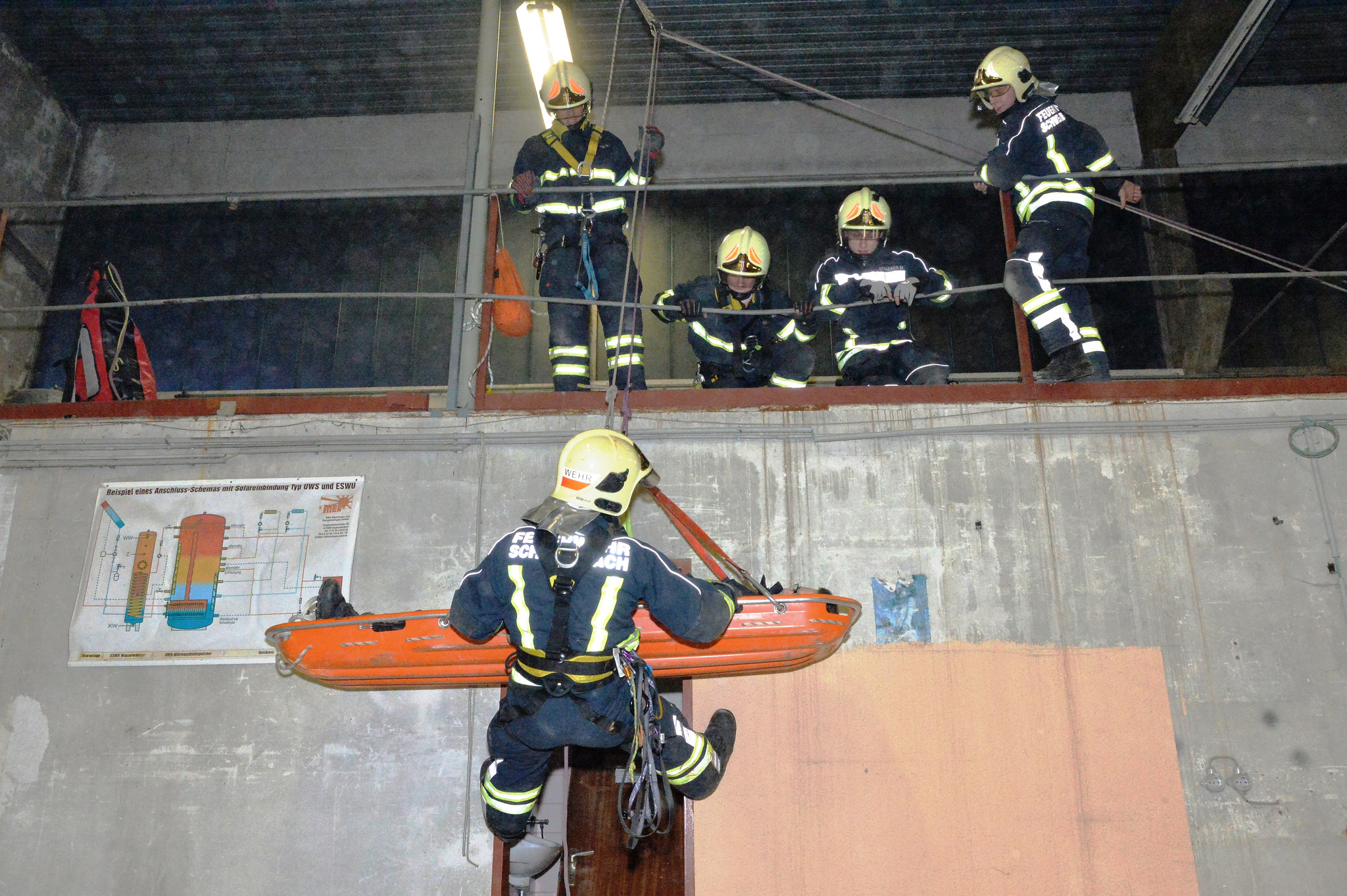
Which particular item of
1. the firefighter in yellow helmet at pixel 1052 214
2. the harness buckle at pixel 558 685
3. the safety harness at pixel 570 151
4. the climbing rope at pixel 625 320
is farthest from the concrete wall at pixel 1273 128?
the harness buckle at pixel 558 685

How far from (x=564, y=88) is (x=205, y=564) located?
313 cm

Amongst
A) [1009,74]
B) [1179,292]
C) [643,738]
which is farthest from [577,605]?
[1179,292]

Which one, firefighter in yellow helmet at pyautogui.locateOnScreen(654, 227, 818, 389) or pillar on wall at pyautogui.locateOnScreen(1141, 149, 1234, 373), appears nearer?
firefighter in yellow helmet at pyautogui.locateOnScreen(654, 227, 818, 389)

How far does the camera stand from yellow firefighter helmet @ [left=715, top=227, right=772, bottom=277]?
17.0 ft

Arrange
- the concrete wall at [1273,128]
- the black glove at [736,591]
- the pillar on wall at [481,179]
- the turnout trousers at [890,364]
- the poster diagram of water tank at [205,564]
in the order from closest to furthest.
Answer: the black glove at [736,591] → the poster diagram of water tank at [205,564] → the pillar on wall at [481,179] → the turnout trousers at [890,364] → the concrete wall at [1273,128]

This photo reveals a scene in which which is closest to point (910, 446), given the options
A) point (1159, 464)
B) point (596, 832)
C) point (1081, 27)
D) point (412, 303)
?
point (1159, 464)

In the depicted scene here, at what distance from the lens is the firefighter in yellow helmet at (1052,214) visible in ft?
15.2

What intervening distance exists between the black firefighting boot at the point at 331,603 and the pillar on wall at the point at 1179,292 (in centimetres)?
716

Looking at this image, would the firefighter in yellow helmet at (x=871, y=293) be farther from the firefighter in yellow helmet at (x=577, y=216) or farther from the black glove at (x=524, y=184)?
the black glove at (x=524, y=184)

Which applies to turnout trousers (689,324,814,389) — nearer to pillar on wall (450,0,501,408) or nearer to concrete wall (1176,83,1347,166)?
pillar on wall (450,0,501,408)

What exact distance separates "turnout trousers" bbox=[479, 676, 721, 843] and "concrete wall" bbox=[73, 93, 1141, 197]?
6103 millimetres

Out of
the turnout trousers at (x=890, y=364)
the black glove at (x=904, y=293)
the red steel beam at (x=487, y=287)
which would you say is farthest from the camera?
the turnout trousers at (x=890, y=364)

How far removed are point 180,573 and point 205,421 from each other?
31.9 inches

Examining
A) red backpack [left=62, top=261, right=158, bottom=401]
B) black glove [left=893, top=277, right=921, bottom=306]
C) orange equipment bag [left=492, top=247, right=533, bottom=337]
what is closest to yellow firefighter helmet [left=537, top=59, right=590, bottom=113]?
orange equipment bag [left=492, top=247, right=533, bottom=337]
